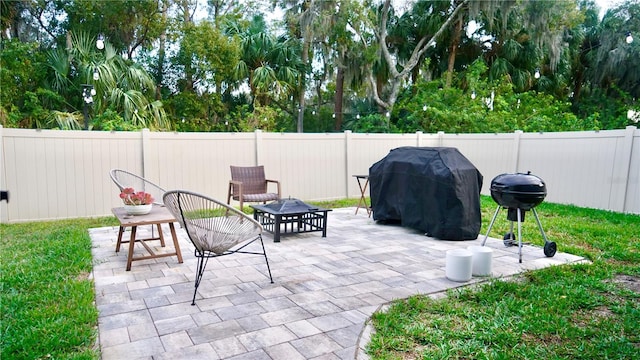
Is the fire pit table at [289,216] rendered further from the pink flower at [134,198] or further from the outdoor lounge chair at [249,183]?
the pink flower at [134,198]

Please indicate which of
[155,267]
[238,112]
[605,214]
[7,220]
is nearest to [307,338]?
[155,267]

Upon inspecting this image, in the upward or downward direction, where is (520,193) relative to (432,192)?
upward

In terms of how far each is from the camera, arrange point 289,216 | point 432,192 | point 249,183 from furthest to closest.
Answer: point 249,183, point 432,192, point 289,216

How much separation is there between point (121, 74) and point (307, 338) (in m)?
8.63

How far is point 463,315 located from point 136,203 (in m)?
2.79

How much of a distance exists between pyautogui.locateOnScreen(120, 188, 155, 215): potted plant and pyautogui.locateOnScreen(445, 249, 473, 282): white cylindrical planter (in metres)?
2.59

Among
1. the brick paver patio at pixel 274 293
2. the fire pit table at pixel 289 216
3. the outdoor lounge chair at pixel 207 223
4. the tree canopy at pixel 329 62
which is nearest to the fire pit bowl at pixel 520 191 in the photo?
the brick paver patio at pixel 274 293

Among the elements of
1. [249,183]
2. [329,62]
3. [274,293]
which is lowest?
[274,293]

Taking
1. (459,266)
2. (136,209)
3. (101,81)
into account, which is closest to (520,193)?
(459,266)

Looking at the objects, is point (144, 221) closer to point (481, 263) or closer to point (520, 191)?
point (481, 263)

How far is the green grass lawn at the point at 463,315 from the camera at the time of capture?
2164 mm

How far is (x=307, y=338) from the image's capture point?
7.48ft

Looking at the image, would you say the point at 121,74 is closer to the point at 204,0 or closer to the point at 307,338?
the point at 204,0

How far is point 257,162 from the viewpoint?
7035mm
